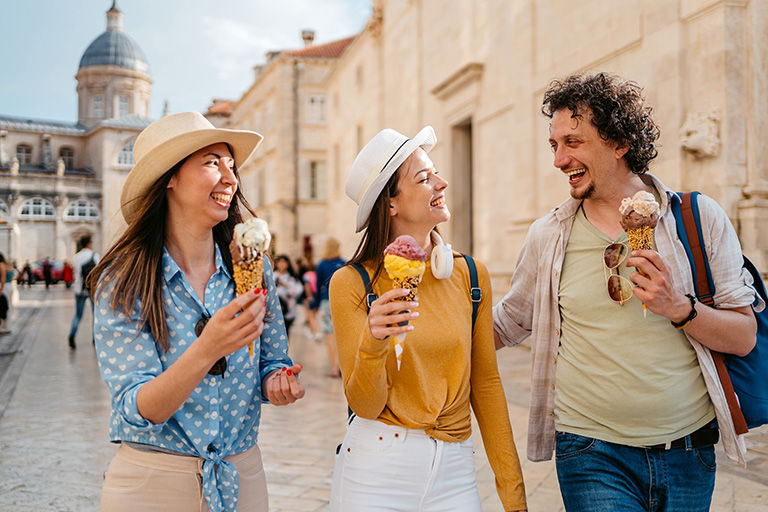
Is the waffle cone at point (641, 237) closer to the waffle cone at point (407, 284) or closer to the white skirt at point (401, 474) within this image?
the waffle cone at point (407, 284)

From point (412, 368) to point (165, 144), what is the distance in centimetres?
104

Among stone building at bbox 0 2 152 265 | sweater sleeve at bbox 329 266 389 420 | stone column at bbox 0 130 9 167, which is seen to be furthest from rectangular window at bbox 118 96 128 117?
sweater sleeve at bbox 329 266 389 420

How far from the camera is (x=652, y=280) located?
2078mm

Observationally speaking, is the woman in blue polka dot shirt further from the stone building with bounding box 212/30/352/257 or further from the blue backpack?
the stone building with bounding box 212/30/352/257

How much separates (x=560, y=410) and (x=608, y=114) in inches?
42.3

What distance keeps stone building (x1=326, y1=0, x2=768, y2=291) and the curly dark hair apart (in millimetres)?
5658

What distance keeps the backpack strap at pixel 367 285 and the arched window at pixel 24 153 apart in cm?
7822

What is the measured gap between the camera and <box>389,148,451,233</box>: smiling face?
2.37m

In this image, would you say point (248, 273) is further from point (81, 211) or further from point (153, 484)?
point (81, 211)

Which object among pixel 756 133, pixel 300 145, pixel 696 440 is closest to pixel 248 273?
pixel 696 440

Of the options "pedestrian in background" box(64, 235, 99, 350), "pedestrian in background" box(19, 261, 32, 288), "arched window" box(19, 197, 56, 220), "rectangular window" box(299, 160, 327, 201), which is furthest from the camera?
"arched window" box(19, 197, 56, 220)

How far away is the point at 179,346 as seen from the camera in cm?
198

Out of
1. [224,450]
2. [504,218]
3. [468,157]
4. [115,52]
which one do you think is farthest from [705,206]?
[115,52]

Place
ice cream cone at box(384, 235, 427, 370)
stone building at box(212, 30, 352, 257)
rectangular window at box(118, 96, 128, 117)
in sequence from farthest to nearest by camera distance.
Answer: rectangular window at box(118, 96, 128, 117) → stone building at box(212, 30, 352, 257) → ice cream cone at box(384, 235, 427, 370)
